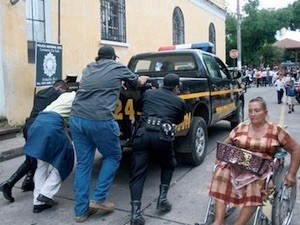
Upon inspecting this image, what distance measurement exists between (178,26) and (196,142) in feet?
43.3

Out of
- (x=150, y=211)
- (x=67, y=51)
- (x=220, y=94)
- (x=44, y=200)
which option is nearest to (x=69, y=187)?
(x=44, y=200)

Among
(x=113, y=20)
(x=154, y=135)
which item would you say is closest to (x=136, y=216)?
(x=154, y=135)

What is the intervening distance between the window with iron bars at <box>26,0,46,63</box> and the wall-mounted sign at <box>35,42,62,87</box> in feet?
3.80

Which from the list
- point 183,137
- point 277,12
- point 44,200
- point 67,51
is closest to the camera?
point 44,200

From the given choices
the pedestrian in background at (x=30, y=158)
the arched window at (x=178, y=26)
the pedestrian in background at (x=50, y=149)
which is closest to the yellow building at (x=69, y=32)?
the arched window at (x=178, y=26)

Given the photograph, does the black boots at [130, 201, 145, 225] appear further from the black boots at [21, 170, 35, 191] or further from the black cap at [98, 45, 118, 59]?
the black boots at [21, 170, 35, 191]

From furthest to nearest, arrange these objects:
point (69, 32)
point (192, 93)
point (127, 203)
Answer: point (69, 32), point (192, 93), point (127, 203)

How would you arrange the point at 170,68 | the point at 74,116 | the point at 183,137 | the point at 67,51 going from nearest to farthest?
the point at 74,116 < the point at 183,137 < the point at 170,68 < the point at 67,51

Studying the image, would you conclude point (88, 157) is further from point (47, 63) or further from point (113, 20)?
point (113, 20)

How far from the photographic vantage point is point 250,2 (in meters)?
39.3

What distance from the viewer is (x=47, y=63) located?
808 cm

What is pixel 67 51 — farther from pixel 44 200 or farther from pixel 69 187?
pixel 44 200

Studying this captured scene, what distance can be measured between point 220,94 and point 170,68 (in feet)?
3.47

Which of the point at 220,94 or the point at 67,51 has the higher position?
the point at 67,51
